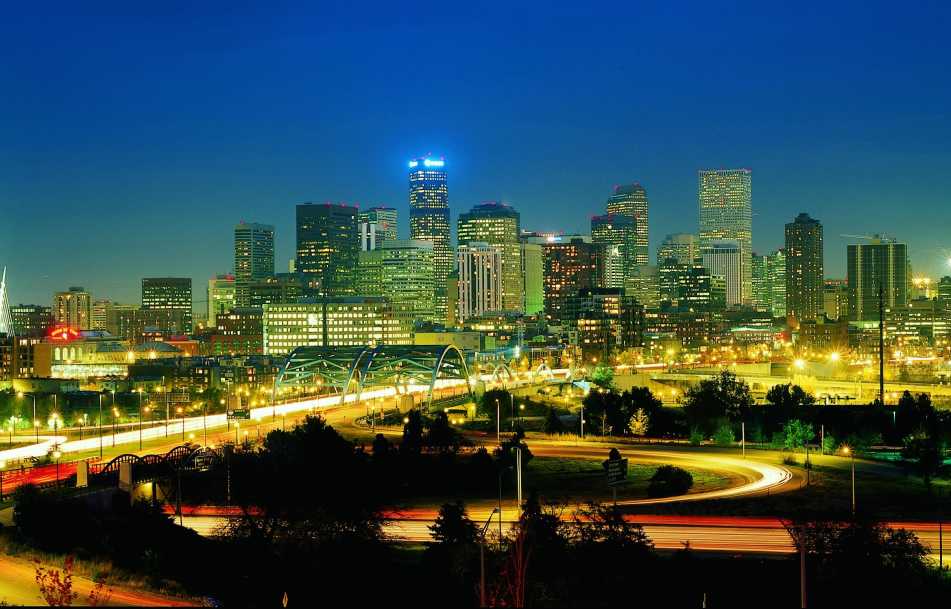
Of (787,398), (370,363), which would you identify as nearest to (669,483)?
(787,398)

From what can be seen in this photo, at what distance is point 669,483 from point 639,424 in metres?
33.3

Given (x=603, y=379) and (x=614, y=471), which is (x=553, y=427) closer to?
(x=614, y=471)

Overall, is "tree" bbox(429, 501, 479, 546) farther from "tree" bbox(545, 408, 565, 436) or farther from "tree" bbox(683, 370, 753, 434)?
"tree" bbox(683, 370, 753, 434)

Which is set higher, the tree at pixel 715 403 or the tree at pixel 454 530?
the tree at pixel 454 530

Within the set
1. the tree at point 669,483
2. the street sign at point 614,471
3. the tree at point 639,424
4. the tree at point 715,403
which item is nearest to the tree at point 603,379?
the tree at point 715,403

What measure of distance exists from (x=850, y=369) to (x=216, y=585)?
16534 cm

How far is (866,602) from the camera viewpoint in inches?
1439

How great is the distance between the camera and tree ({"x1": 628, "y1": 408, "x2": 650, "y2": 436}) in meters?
90.7

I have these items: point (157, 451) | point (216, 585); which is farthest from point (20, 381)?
point (216, 585)

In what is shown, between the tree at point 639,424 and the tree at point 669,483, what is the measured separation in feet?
100

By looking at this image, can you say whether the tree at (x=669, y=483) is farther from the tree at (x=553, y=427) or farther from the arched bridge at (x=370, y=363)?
the arched bridge at (x=370, y=363)

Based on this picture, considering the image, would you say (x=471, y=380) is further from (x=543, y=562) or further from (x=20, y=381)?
(x=543, y=562)

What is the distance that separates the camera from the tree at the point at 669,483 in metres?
57.1

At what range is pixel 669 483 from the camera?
189ft
